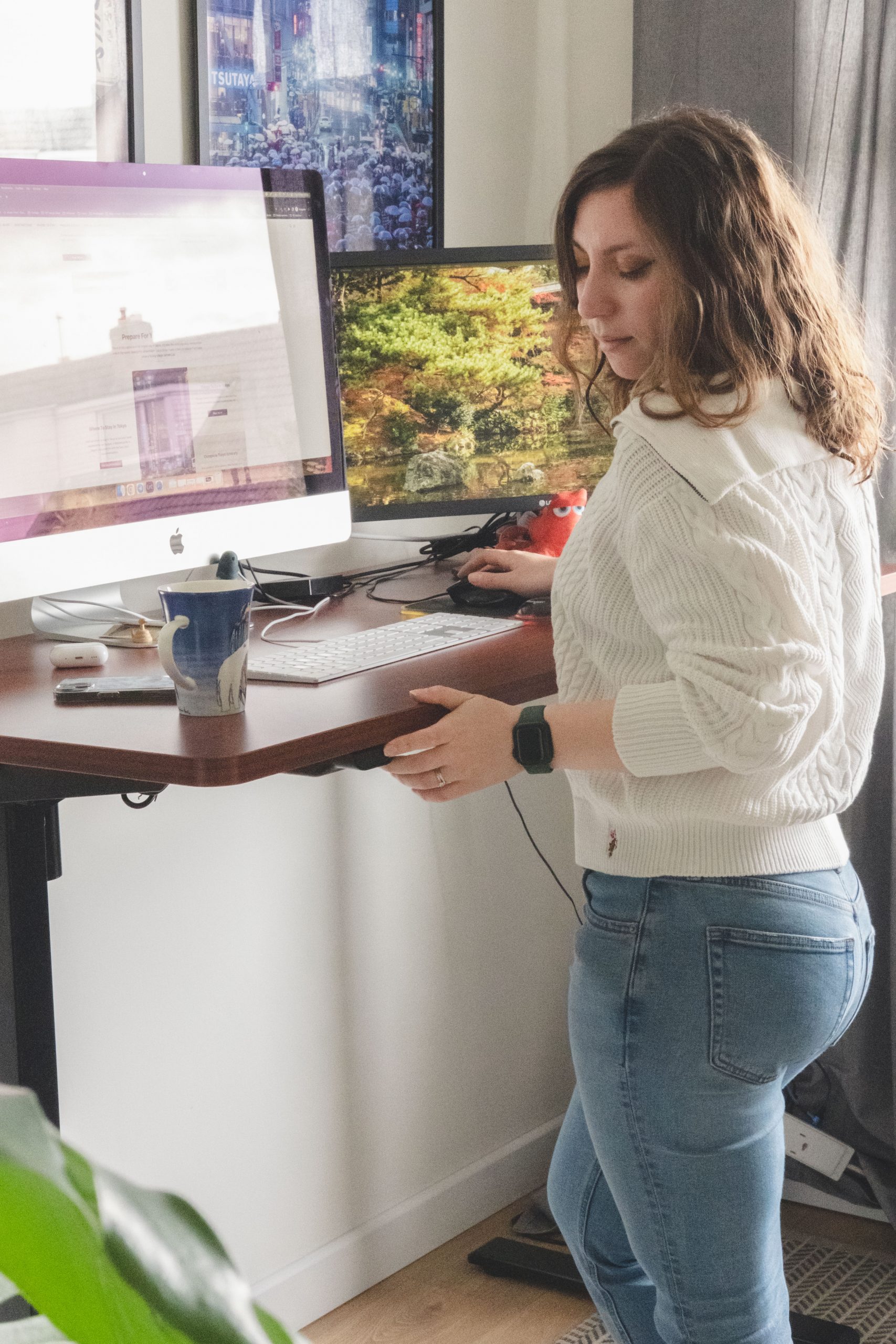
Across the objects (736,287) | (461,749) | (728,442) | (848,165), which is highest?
(848,165)

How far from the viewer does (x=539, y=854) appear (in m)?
2.31

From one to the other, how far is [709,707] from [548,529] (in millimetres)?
710

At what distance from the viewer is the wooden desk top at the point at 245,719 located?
3.18 ft

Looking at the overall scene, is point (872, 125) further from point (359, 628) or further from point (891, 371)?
point (359, 628)

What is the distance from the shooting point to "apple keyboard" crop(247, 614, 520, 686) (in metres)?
1.21

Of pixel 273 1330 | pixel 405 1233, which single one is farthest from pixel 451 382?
pixel 273 1330

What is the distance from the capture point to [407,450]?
5.75ft

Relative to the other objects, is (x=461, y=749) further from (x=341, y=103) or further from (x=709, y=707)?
(x=341, y=103)

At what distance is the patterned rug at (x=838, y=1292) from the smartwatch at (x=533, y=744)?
1194 mm

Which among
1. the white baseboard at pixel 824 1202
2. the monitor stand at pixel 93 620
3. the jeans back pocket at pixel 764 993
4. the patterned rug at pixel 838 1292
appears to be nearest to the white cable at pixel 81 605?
the monitor stand at pixel 93 620

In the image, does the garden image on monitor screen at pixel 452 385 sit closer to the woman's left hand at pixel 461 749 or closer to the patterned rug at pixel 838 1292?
the woman's left hand at pixel 461 749

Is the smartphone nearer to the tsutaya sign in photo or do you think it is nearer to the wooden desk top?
the wooden desk top

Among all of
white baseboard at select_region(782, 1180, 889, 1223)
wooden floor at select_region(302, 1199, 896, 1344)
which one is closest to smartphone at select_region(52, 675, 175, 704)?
wooden floor at select_region(302, 1199, 896, 1344)

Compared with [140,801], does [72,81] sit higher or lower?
higher
